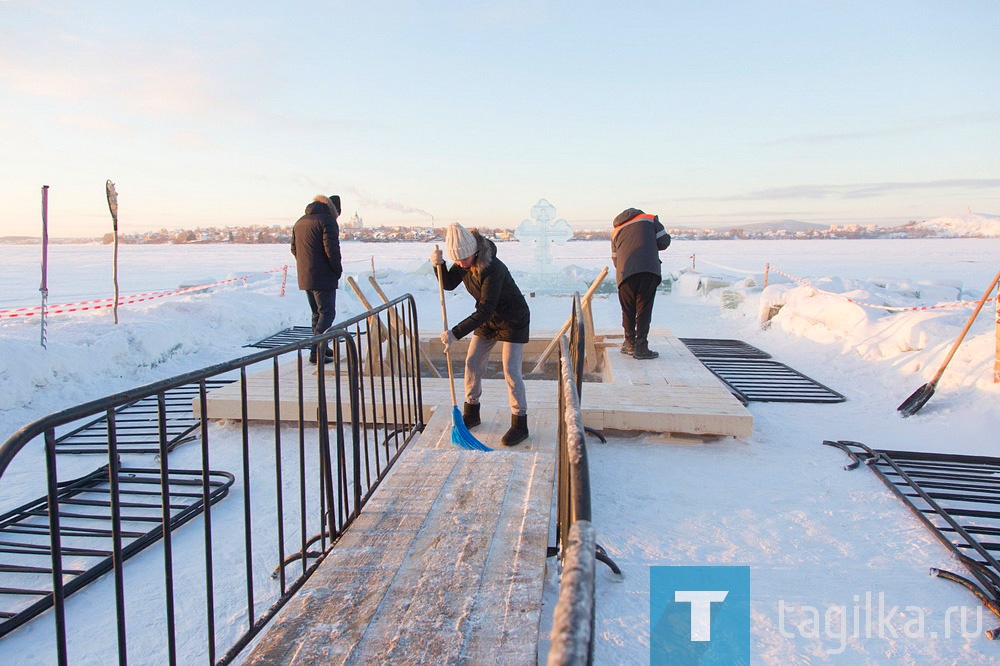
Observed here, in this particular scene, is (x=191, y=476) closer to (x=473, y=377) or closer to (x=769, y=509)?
(x=473, y=377)

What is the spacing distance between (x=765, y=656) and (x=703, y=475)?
80.3 inches

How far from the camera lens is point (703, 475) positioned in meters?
4.54

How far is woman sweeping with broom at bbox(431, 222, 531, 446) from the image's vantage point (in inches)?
164

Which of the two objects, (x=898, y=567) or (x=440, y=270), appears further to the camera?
(x=440, y=270)

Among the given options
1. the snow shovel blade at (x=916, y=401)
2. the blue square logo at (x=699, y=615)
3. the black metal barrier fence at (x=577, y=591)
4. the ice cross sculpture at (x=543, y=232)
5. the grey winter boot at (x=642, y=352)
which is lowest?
the blue square logo at (x=699, y=615)

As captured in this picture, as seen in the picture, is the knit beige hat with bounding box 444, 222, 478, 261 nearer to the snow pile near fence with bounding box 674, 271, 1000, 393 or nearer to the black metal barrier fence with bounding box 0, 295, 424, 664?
the black metal barrier fence with bounding box 0, 295, 424, 664

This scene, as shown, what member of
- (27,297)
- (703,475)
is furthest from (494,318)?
(27,297)

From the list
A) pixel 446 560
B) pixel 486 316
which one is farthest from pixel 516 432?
pixel 446 560

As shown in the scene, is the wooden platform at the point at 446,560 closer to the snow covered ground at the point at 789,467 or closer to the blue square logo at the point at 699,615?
the snow covered ground at the point at 789,467

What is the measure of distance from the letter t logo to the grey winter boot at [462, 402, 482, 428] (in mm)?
2174

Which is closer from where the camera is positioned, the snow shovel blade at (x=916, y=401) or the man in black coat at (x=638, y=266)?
the snow shovel blade at (x=916, y=401)

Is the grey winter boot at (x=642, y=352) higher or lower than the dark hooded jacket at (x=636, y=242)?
lower

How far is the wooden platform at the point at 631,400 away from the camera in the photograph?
5094mm

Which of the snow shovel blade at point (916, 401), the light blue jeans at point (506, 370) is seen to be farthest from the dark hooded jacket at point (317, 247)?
the snow shovel blade at point (916, 401)
